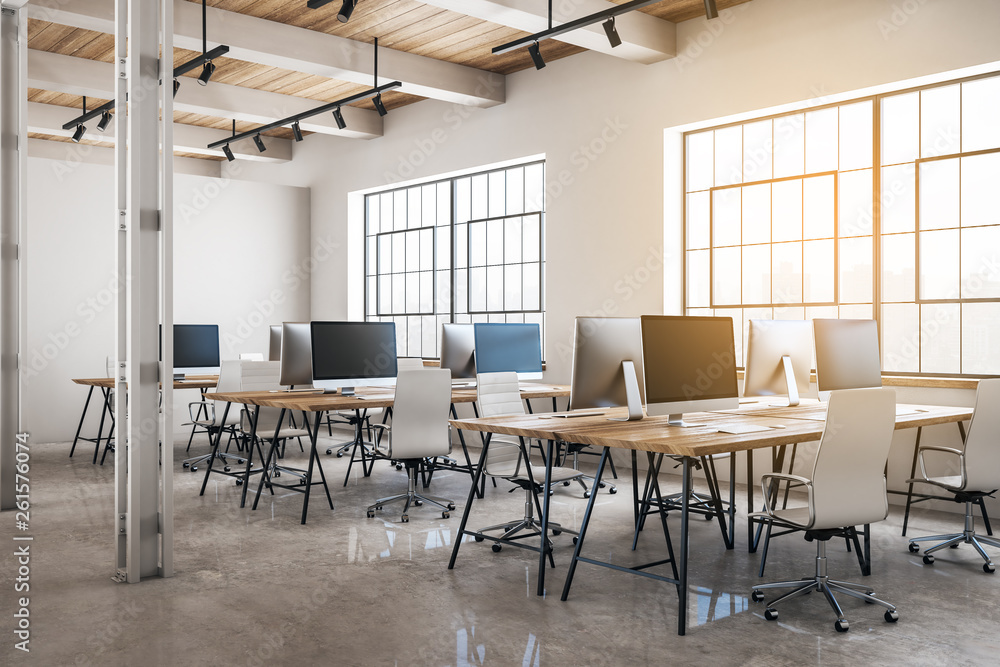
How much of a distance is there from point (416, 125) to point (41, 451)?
503cm

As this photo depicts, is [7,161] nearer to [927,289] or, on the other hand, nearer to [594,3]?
[594,3]

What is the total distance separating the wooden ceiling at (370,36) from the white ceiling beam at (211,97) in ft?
0.27

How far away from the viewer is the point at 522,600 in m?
3.44

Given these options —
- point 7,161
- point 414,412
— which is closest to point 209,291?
point 7,161

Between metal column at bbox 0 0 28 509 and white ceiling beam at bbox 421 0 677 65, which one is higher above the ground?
white ceiling beam at bbox 421 0 677 65

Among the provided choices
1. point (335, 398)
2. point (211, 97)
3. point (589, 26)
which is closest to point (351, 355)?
point (335, 398)

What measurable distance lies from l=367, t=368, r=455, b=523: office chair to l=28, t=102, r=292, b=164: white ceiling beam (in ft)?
19.1

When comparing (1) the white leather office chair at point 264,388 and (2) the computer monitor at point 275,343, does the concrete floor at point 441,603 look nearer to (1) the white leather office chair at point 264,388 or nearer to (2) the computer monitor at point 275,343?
(1) the white leather office chair at point 264,388

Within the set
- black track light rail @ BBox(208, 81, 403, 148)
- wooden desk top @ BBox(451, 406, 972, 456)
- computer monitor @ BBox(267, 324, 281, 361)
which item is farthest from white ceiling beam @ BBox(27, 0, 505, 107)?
wooden desk top @ BBox(451, 406, 972, 456)

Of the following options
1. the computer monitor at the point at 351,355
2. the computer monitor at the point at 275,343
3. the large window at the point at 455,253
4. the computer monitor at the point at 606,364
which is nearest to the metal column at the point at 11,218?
the computer monitor at the point at 351,355

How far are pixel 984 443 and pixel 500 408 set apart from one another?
2.45m

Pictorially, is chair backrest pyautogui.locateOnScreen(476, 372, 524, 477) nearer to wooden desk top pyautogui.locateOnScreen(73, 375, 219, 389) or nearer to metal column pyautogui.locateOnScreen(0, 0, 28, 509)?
metal column pyautogui.locateOnScreen(0, 0, 28, 509)

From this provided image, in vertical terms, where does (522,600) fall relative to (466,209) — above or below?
below

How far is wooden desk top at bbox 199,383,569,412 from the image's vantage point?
5.09 m
